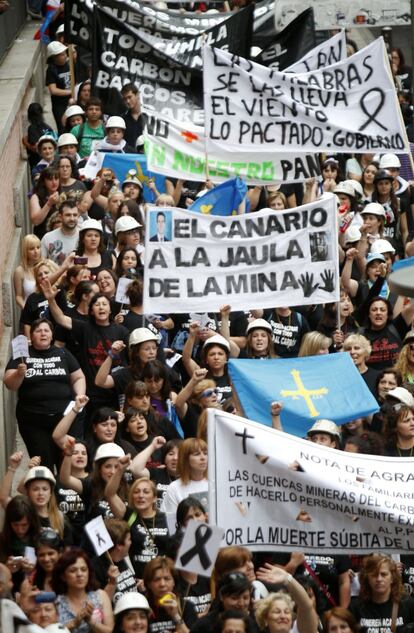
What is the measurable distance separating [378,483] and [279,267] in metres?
3.54

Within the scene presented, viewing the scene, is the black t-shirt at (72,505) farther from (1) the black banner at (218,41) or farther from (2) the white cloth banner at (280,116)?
(1) the black banner at (218,41)

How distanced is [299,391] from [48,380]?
1.88 metres

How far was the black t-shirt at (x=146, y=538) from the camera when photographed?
504 inches

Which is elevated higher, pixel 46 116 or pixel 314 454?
pixel 314 454

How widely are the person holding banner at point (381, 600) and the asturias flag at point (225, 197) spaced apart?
5181mm

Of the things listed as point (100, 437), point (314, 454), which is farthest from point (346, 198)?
point (314, 454)

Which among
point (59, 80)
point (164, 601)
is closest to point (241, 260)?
point (164, 601)

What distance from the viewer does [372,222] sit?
61.2ft

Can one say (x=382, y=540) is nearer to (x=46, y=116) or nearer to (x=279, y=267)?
(x=279, y=267)

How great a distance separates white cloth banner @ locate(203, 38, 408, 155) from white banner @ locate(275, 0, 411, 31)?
697cm

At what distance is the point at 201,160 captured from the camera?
18.0 metres

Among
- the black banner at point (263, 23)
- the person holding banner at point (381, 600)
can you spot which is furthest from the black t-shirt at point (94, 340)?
the black banner at point (263, 23)

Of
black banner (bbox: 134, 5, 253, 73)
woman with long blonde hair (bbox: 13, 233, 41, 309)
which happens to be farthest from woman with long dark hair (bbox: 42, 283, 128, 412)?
black banner (bbox: 134, 5, 253, 73)

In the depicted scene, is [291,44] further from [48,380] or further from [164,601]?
[164,601]
